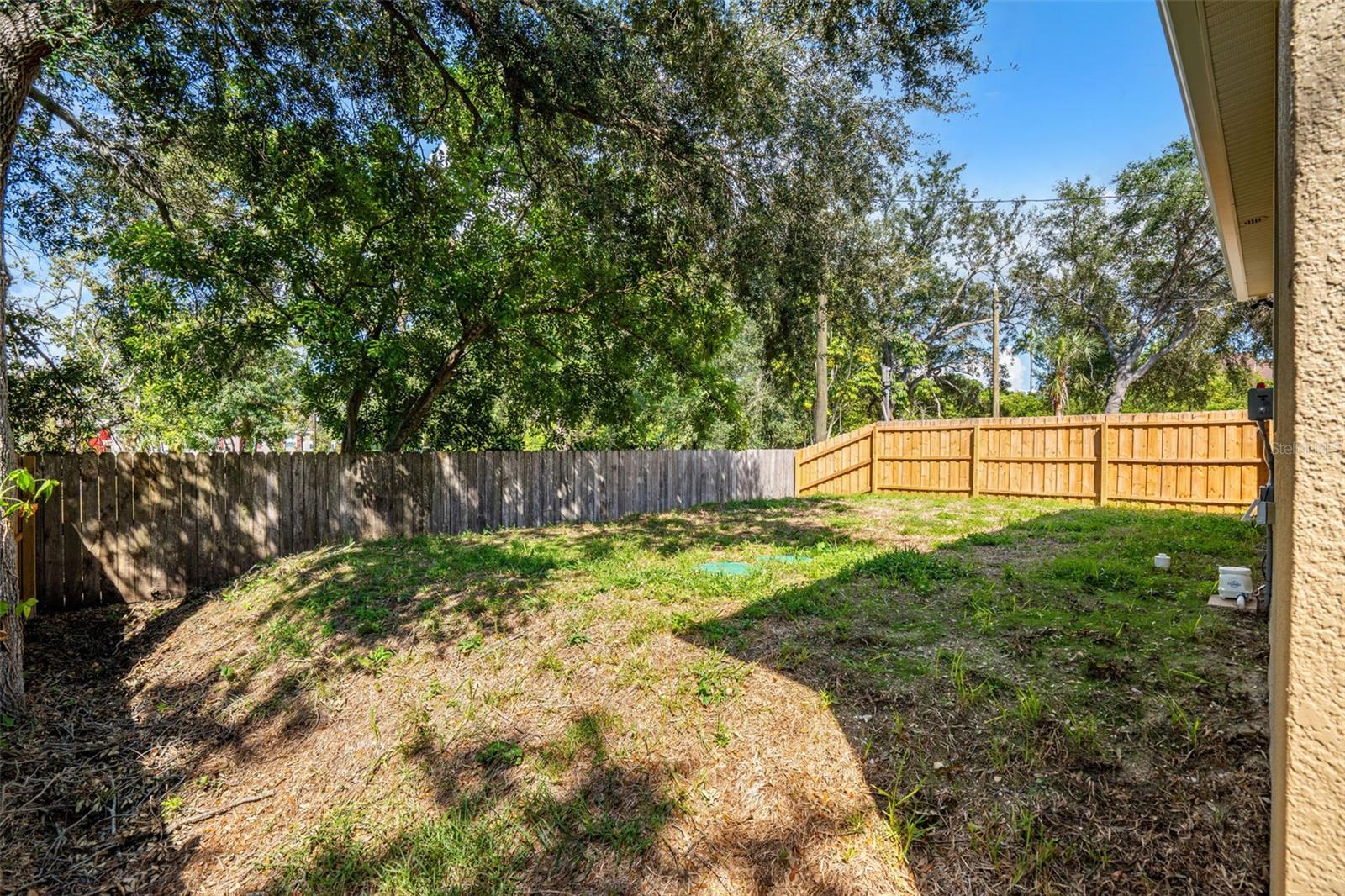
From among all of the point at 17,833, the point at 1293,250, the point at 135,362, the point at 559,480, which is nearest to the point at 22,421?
the point at 135,362

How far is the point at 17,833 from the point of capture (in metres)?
2.33

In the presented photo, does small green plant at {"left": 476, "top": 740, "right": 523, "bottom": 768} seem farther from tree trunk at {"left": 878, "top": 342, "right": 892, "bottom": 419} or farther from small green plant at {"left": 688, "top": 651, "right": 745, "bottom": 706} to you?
tree trunk at {"left": 878, "top": 342, "right": 892, "bottom": 419}

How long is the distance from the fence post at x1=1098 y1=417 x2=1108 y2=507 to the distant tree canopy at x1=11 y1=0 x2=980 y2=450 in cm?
582

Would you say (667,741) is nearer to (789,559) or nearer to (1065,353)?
(789,559)

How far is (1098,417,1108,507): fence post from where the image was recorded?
8.58 meters

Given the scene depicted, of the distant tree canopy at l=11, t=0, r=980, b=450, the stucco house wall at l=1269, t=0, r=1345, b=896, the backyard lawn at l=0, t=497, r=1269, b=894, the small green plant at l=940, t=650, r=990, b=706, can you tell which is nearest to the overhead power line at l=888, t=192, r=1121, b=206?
the distant tree canopy at l=11, t=0, r=980, b=450

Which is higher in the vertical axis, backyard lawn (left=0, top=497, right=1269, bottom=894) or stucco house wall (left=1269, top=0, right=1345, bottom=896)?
stucco house wall (left=1269, top=0, right=1345, bottom=896)

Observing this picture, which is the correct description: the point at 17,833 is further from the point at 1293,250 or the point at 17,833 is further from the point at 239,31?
the point at 239,31

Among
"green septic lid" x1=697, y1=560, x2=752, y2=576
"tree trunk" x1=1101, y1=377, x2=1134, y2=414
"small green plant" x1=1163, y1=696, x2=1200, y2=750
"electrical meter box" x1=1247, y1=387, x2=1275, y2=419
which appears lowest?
"green septic lid" x1=697, y1=560, x2=752, y2=576

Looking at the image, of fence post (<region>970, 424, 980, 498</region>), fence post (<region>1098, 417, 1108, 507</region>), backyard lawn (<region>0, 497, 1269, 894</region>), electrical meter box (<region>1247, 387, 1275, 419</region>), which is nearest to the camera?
backyard lawn (<region>0, 497, 1269, 894</region>)

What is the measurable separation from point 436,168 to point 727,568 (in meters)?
5.17

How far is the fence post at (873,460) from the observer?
11.3 meters

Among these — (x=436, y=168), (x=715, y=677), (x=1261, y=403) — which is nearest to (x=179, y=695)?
(x=715, y=677)

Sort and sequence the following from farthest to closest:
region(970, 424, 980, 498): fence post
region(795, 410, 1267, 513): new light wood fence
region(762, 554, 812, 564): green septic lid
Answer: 1. region(970, 424, 980, 498): fence post
2. region(795, 410, 1267, 513): new light wood fence
3. region(762, 554, 812, 564): green septic lid
